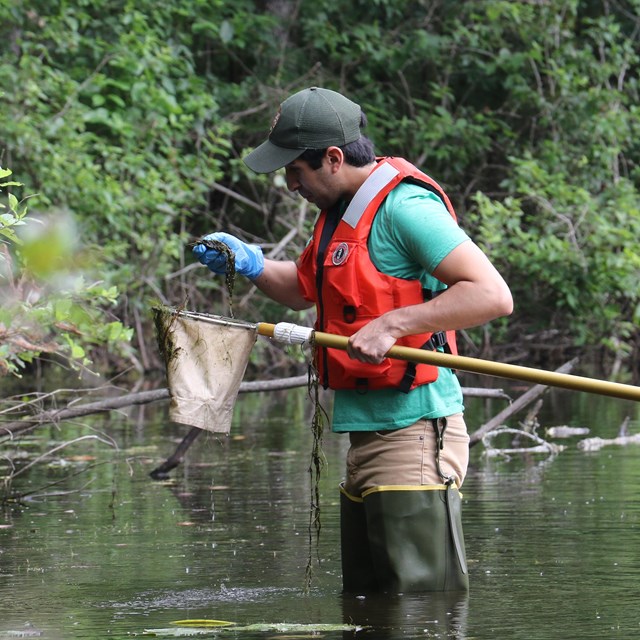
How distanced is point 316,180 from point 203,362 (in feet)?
2.12

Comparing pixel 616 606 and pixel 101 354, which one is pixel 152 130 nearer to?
pixel 101 354

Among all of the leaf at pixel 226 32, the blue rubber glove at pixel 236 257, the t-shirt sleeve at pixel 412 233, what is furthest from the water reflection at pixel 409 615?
the leaf at pixel 226 32

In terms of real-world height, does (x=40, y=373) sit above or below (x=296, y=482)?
above

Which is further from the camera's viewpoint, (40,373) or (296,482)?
(40,373)

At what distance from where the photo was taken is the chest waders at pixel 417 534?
419cm

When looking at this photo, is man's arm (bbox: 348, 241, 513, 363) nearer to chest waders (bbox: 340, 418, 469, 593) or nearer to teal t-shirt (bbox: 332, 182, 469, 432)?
teal t-shirt (bbox: 332, 182, 469, 432)

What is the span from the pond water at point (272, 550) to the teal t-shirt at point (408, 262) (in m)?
0.42

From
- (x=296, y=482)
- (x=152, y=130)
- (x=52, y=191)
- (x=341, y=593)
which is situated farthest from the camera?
(x=152, y=130)

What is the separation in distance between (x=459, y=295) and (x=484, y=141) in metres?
13.3

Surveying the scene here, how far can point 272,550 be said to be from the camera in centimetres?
556

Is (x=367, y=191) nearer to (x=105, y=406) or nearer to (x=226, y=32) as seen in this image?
(x=105, y=406)

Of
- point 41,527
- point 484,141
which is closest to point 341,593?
point 41,527

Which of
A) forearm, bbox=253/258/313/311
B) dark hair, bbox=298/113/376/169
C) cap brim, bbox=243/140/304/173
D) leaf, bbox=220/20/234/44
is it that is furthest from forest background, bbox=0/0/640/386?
dark hair, bbox=298/113/376/169

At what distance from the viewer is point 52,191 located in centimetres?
1313
